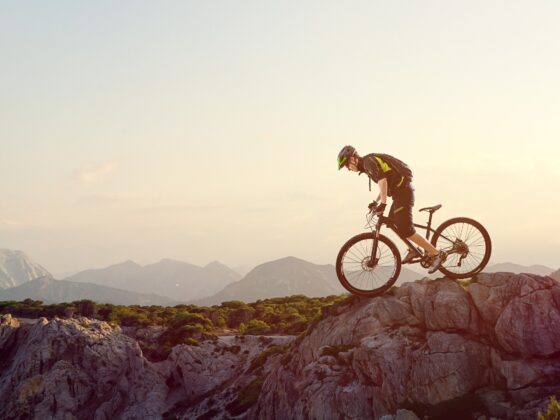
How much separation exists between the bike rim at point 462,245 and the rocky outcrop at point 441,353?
2.65m

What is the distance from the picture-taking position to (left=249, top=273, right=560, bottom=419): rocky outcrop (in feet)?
65.4

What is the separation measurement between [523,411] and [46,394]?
49020mm

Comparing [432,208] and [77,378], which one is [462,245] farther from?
[77,378]

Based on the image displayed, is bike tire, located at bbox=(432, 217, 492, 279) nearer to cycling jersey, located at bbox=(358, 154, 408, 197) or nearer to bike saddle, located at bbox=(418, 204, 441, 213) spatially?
bike saddle, located at bbox=(418, 204, 441, 213)

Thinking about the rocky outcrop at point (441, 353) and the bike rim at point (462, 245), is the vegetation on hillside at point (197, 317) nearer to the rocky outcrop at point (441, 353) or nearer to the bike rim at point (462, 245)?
the rocky outcrop at point (441, 353)

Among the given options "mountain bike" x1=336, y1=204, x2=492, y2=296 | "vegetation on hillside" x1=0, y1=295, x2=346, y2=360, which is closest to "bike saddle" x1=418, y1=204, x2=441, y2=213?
"mountain bike" x1=336, y1=204, x2=492, y2=296

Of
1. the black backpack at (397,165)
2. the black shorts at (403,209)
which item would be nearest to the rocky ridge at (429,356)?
the black shorts at (403,209)

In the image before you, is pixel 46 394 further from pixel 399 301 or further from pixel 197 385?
pixel 399 301

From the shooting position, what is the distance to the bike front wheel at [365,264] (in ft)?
62.1

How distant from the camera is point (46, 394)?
50.0m

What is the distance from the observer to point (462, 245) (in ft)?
65.4

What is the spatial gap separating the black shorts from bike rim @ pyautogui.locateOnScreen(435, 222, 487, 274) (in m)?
2.24

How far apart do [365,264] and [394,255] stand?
1302 millimetres

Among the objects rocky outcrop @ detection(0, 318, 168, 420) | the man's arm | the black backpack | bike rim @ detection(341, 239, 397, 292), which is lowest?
rocky outcrop @ detection(0, 318, 168, 420)
